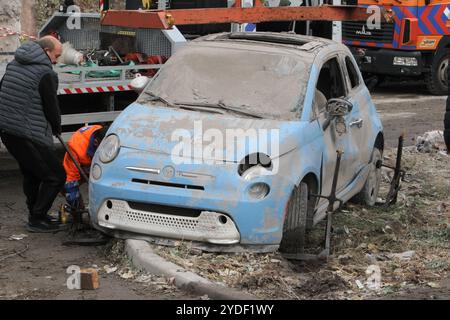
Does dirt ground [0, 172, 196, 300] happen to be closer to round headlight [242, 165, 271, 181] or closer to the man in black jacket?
the man in black jacket

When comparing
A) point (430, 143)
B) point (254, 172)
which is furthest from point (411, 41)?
point (254, 172)

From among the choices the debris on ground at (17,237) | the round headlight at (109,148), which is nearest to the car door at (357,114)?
the round headlight at (109,148)

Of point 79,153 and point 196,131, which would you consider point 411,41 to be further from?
point 196,131

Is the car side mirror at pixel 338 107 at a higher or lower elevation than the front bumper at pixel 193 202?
higher

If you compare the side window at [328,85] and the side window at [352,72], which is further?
the side window at [352,72]

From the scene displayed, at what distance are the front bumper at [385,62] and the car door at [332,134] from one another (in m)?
8.87

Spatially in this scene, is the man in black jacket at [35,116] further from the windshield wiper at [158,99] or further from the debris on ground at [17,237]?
the windshield wiper at [158,99]

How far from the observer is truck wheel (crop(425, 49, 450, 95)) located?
55.0 feet

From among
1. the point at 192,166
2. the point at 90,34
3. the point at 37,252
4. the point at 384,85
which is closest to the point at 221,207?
the point at 192,166

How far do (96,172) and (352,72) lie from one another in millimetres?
3063

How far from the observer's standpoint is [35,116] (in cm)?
729

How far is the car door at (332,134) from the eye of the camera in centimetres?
725

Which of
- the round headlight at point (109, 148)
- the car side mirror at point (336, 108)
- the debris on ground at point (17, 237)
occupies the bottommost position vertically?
the debris on ground at point (17, 237)

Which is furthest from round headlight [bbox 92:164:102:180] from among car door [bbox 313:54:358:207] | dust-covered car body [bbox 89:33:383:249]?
car door [bbox 313:54:358:207]
